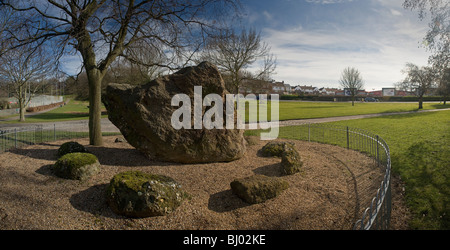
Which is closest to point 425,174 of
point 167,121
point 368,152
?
point 368,152

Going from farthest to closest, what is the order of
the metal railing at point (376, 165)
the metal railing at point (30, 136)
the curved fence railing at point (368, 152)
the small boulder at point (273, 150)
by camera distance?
the metal railing at point (30, 136) < the small boulder at point (273, 150) < the curved fence railing at point (368, 152) < the metal railing at point (376, 165)

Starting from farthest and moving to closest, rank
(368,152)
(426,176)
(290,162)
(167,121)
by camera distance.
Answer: (368,152) < (167,121) < (290,162) < (426,176)

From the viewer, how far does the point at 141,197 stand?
16.3 ft

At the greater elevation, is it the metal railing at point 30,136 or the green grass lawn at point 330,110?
the green grass lawn at point 330,110

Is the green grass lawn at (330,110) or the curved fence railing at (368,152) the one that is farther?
the green grass lawn at (330,110)

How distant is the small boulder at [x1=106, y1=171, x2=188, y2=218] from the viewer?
16.3ft

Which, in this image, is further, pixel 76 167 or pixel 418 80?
pixel 418 80

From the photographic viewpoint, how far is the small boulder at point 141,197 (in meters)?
4.96

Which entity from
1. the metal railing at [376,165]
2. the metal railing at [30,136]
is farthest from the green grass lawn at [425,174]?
the metal railing at [30,136]

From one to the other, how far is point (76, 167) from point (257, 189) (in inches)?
175

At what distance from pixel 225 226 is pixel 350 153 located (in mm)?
7312

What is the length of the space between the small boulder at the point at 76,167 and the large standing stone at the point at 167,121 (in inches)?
56.4

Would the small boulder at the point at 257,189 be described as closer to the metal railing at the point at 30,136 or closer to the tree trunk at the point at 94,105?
the tree trunk at the point at 94,105

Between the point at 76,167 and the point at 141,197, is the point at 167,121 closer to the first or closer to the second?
the point at 76,167
